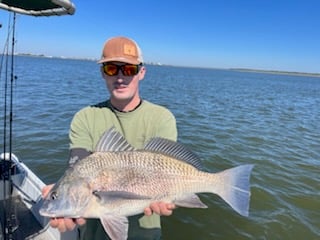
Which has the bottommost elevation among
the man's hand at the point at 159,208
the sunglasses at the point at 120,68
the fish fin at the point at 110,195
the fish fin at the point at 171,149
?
the man's hand at the point at 159,208

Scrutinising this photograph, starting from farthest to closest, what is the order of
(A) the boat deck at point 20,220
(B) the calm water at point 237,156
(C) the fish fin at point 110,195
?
(B) the calm water at point 237,156, (A) the boat deck at point 20,220, (C) the fish fin at point 110,195

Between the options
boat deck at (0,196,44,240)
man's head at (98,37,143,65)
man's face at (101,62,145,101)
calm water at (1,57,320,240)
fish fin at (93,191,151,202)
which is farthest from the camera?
calm water at (1,57,320,240)

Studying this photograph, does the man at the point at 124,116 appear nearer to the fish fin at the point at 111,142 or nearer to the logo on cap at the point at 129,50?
the logo on cap at the point at 129,50

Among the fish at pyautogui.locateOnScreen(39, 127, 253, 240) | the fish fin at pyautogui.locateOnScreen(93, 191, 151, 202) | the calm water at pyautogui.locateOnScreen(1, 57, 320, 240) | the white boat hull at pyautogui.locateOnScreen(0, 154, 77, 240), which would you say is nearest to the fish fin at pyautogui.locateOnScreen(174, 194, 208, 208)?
the fish at pyautogui.locateOnScreen(39, 127, 253, 240)

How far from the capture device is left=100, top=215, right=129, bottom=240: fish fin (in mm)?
2721

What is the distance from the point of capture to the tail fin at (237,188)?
2824 mm

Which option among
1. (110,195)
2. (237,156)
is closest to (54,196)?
(110,195)

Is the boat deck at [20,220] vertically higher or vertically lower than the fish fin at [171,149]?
lower

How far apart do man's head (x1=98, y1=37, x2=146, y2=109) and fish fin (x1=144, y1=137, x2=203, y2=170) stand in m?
0.70

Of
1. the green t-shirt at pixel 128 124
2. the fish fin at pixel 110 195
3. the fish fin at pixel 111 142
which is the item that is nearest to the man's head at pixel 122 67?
the green t-shirt at pixel 128 124

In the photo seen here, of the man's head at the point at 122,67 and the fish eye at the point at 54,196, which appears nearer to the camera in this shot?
the fish eye at the point at 54,196

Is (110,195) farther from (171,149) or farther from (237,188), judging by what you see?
(237,188)

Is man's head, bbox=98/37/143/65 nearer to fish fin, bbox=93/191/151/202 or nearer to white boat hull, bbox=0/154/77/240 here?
fish fin, bbox=93/191/151/202

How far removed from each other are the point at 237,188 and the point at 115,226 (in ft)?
3.70
